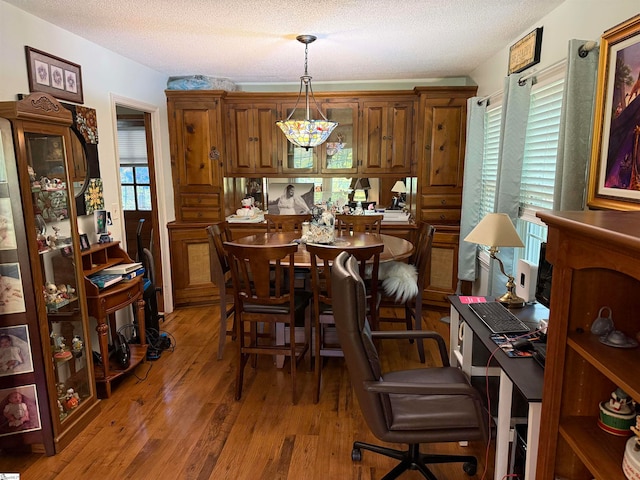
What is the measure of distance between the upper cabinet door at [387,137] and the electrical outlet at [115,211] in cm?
244

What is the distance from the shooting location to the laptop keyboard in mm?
1915

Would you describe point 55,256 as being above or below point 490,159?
below

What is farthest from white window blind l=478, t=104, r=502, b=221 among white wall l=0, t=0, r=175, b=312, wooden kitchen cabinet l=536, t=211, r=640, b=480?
white wall l=0, t=0, r=175, b=312

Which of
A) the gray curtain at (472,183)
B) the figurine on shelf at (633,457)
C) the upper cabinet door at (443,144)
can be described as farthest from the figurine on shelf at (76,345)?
the upper cabinet door at (443,144)

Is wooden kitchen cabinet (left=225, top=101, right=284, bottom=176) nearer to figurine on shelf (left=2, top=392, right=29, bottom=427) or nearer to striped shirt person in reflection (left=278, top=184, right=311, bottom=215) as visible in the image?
striped shirt person in reflection (left=278, top=184, right=311, bottom=215)

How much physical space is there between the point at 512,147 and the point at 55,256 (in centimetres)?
293

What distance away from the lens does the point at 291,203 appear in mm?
5000

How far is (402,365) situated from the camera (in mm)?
3238

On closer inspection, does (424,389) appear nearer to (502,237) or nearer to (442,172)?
(502,237)

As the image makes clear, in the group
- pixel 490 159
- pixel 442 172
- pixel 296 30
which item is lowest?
pixel 442 172

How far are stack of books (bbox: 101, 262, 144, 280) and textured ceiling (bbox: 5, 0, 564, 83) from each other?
4.88 ft

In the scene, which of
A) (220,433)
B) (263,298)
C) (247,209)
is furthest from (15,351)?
(247,209)

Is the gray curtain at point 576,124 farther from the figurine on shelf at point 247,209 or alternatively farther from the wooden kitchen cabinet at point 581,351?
the figurine on shelf at point 247,209

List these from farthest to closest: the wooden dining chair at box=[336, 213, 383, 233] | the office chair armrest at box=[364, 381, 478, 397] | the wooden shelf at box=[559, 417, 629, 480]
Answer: the wooden dining chair at box=[336, 213, 383, 233] < the office chair armrest at box=[364, 381, 478, 397] < the wooden shelf at box=[559, 417, 629, 480]
